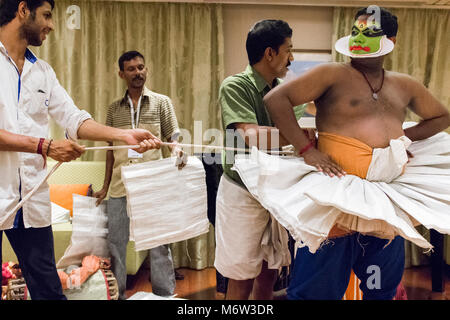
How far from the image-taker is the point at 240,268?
1645 mm

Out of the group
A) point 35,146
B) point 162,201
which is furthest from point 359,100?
point 35,146

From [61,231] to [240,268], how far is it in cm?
144

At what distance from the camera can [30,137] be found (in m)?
1.37

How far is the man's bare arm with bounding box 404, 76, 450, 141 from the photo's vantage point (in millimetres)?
1422

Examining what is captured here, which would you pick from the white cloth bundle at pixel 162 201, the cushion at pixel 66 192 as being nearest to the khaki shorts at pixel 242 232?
the white cloth bundle at pixel 162 201

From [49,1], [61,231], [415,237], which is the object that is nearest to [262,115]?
[415,237]

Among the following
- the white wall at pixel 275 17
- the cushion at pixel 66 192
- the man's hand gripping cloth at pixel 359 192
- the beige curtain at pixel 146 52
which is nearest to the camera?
the man's hand gripping cloth at pixel 359 192

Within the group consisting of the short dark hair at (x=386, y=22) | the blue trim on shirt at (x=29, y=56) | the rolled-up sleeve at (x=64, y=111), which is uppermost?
the short dark hair at (x=386, y=22)

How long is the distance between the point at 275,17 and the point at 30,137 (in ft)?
8.03

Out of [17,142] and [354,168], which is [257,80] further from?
[17,142]

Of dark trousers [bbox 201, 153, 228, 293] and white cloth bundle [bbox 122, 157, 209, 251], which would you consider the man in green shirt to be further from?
dark trousers [bbox 201, 153, 228, 293]

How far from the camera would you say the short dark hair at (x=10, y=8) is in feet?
4.60

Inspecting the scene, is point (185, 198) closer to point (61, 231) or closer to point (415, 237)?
point (415, 237)

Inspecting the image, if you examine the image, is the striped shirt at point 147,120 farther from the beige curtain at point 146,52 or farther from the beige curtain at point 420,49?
the beige curtain at point 420,49
